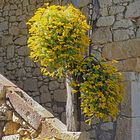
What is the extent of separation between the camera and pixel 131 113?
5176 mm

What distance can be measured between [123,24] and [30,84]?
2286 millimetres

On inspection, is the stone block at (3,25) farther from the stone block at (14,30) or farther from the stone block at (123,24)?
the stone block at (123,24)

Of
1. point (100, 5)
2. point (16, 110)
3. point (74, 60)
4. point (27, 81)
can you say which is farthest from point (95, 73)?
point (27, 81)

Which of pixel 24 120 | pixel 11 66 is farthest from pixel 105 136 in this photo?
pixel 11 66

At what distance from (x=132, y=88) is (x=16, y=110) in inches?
63.4

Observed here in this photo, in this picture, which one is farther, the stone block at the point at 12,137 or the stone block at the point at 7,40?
the stone block at the point at 7,40

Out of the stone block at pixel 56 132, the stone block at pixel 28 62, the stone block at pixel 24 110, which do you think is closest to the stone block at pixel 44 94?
the stone block at pixel 28 62

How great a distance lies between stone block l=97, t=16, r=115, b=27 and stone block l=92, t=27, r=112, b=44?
0.06 m

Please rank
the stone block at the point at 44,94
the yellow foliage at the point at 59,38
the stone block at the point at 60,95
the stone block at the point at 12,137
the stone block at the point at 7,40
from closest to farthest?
the yellow foliage at the point at 59,38, the stone block at the point at 12,137, the stone block at the point at 60,95, the stone block at the point at 44,94, the stone block at the point at 7,40

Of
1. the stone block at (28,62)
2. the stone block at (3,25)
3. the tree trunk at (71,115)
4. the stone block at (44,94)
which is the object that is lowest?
the stone block at (44,94)

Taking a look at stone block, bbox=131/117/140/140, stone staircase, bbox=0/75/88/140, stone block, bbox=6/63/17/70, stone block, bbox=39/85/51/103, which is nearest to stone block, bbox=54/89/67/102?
stone block, bbox=39/85/51/103

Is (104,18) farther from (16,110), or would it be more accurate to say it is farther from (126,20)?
(16,110)

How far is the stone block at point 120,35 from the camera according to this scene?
5324mm

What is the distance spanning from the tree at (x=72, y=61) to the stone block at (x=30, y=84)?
2.73 metres
